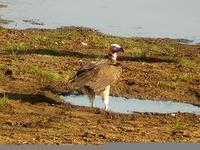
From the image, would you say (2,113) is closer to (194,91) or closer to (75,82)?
(75,82)

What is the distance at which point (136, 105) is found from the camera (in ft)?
41.9

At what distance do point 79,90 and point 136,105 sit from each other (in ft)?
4.56

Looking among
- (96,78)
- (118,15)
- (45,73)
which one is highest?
(96,78)

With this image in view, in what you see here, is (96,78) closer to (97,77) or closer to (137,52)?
(97,77)

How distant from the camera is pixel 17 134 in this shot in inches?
321

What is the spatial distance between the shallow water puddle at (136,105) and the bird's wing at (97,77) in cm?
85

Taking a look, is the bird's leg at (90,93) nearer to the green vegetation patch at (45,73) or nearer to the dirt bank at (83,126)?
the dirt bank at (83,126)

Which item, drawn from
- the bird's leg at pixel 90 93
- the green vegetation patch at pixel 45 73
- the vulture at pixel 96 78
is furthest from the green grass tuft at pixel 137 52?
the bird's leg at pixel 90 93

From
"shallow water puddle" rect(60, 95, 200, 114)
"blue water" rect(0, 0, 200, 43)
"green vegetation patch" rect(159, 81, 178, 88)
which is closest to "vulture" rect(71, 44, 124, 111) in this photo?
"shallow water puddle" rect(60, 95, 200, 114)

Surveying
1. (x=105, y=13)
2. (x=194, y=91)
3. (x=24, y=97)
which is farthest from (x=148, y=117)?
(x=105, y=13)

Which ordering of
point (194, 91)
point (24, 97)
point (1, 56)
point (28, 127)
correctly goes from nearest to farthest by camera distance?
1. point (28, 127)
2. point (24, 97)
3. point (194, 91)
4. point (1, 56)

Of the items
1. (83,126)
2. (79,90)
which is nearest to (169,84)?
(79,90)

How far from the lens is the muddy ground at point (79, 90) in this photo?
8.73 meters

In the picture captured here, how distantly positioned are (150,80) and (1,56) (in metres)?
4.05
